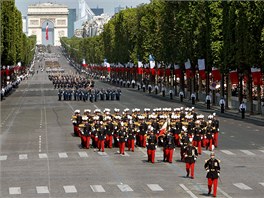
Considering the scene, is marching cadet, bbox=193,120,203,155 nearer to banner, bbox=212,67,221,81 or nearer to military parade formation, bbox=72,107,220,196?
military parade formation, bbox=72,107,220,196

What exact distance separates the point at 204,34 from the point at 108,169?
66330 millimetres

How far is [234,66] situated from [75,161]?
159 feet

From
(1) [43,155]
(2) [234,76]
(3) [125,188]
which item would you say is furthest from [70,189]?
(2) [234,76]

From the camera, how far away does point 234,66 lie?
93312 millimetres

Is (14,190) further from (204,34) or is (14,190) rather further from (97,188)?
(204,34)

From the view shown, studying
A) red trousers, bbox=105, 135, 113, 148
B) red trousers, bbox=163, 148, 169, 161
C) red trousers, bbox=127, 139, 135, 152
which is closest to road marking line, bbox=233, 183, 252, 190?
red trousers, bbox=163, 148, 169, 161

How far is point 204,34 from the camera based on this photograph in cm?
10831

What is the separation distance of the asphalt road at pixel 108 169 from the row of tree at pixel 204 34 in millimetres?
20501

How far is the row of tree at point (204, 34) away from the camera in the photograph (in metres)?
87.6

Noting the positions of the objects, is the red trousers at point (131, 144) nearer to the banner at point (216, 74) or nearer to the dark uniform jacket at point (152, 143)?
the dark uniform jacket at point (152, 143)

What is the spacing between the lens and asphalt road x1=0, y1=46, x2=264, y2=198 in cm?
3622

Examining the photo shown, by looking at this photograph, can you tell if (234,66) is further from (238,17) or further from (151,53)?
(151,53)

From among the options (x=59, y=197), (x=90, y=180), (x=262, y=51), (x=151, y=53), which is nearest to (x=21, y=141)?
(x=90, y=180)

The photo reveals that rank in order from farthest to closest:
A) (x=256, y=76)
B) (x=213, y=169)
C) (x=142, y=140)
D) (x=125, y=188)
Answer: (x=256, y=76) < (x=142, y=140) < (x=125, y=188) < (x=213, y=169)
